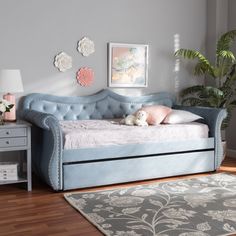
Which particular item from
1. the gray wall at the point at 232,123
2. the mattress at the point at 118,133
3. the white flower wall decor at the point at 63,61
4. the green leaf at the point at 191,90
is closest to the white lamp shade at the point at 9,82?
the mattress at the point at 118,133

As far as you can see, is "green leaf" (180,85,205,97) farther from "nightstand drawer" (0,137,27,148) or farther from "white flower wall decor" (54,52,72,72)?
"nightstand drawer" (0,137,27,148)

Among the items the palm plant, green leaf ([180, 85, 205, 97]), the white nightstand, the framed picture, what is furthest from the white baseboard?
the white nightstand

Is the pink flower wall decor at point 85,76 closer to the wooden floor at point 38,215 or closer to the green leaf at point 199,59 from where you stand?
the green leaf at point 199,59

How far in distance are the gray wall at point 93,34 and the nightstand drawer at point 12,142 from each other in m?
0.94

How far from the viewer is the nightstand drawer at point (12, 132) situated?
3.23m

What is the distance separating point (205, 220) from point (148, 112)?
173 cm

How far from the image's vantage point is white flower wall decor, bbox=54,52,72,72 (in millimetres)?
4168

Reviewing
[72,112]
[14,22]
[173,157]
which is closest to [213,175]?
[173,157]

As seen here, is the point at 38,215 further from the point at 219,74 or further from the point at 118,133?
the point at 219,74

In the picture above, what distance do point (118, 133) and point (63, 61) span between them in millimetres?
1228

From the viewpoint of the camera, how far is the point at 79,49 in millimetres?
4289

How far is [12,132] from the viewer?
3.26 meters

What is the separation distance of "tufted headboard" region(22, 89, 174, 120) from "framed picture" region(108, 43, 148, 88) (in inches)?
7.6

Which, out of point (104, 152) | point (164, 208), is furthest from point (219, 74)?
point (164, 208)
